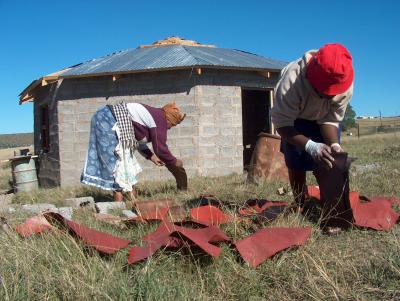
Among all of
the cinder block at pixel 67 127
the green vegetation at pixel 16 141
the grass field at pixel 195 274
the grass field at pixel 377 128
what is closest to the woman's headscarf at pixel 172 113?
the grass field at pixel 195 274

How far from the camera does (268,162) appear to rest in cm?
779

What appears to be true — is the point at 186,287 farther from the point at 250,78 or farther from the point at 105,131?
the point at 250,78

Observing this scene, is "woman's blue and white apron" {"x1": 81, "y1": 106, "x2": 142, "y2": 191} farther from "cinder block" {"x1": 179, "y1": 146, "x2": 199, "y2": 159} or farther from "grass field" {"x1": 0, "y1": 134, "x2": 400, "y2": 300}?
"cinder block" {"x1": 179, "y1": 146, "x2": 199, "y2": 159}

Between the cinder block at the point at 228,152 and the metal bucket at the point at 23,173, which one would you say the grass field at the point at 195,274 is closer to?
the cinder block at the point at 228,152

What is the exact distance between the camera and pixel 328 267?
278 centimetres

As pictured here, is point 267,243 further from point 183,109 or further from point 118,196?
point 183,109

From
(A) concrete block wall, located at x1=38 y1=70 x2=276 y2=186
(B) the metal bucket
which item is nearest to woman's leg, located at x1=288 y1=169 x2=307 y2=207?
(A) concrete block wall, located at x1=38 y1=70 x2=276 y2=186

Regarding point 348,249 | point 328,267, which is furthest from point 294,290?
point 348,249

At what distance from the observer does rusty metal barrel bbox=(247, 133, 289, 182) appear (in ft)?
25.3

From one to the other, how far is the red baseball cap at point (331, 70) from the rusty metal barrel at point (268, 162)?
4.11 m

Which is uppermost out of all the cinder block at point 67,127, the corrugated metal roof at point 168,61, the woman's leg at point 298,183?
the corrugated metal roof at point 168,61

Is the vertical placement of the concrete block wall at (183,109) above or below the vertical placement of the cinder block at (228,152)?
above

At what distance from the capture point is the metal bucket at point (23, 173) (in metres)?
11.1

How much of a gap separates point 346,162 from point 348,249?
704mm
